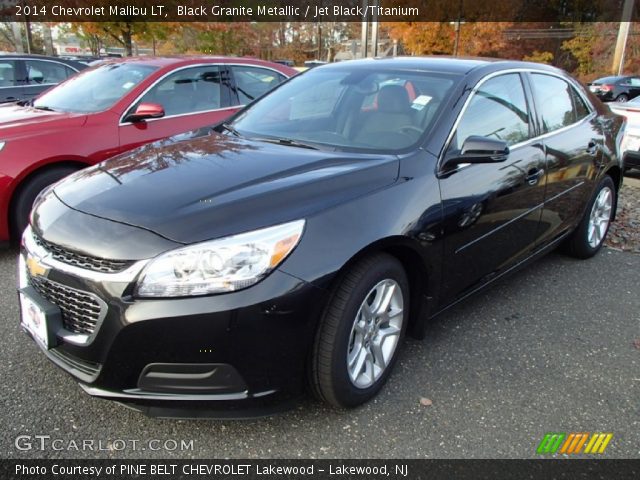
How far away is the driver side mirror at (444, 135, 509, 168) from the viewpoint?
2656mm

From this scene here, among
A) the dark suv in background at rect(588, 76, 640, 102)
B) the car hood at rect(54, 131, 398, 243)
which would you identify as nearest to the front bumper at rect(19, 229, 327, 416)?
the car hood at rect(54, 131, 398, 243)

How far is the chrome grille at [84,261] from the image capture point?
2.00 metres

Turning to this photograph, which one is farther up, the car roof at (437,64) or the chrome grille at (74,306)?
the car roof at (437,64)

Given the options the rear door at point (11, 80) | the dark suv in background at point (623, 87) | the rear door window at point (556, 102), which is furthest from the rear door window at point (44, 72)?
the dark suv in background at point (623, 87)

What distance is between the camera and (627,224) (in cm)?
559

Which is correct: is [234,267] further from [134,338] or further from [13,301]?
[13,301]

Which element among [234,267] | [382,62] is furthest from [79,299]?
[382,62]

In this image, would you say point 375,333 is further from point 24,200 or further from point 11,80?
point 11,80

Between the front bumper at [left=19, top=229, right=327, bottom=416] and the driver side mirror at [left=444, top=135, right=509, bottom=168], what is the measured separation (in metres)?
1.10

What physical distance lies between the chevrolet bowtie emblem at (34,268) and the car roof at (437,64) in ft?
7.51

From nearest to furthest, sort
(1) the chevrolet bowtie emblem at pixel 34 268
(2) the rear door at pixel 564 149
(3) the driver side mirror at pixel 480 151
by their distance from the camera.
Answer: (1) the chevrolet bowtie emblem at pixel 34 268
(3) the driver side mirror at pixel 480 151
(2) the rear door at pixel 564 149

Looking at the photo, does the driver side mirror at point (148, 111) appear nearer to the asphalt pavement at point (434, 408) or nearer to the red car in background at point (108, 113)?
the red car in background at point (108, 113)

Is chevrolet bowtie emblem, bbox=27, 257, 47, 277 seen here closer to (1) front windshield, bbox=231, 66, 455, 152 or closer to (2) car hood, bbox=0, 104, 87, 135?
(1) front windshield, bbox=231, 66, 455, 152

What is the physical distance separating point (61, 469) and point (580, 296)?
341 cm
